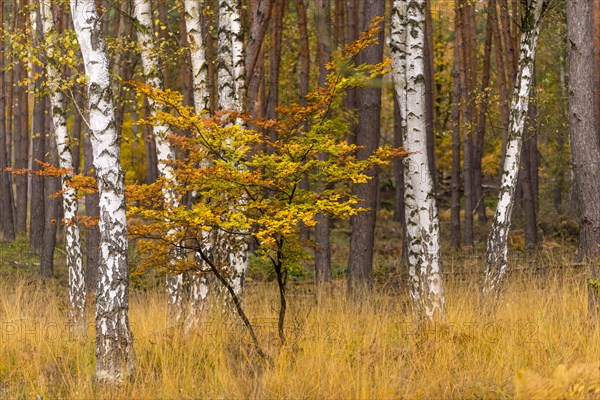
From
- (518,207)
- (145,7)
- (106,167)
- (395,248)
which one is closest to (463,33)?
(395,248)

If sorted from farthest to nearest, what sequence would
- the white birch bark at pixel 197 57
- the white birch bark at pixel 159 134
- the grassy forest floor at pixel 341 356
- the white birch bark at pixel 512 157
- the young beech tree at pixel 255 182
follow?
the white birch bark at pixel 512 157 → the white birch bark at pixel 197 57 → the white birch bark at pixel 159 134 → the young beech tree at pixel 255 182 → the grassy forest floor at pixel 341 356

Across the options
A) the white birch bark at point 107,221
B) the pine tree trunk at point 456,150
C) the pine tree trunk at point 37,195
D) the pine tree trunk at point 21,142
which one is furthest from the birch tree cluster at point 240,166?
the pine tree trunk at point 21,142

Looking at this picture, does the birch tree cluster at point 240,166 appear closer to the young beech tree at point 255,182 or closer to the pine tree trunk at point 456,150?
the young beech tree at point 255,182

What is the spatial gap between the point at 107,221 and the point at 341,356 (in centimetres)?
226

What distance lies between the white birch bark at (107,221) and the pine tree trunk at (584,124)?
5606 mm

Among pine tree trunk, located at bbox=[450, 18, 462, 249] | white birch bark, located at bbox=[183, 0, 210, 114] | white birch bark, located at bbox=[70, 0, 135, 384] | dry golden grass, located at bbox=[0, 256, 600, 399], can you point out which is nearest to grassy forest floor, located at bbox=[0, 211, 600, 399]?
dry golden grass, located at bbox=[0, 256, 600, 399]

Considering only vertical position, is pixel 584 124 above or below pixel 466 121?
below

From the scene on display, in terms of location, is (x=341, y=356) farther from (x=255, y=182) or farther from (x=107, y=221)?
(x=107, y=221)

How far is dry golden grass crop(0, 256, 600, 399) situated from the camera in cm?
613

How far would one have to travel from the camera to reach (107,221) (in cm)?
661

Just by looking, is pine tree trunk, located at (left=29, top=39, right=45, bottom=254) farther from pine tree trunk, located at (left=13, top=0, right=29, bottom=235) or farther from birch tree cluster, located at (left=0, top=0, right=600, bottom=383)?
birch tree cluster, located at (left=0, top=0, right=600, bottom=383)

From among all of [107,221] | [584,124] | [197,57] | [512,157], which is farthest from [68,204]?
[584,124]

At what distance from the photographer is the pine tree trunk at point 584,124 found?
9461mm

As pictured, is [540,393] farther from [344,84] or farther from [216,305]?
[216,305]
